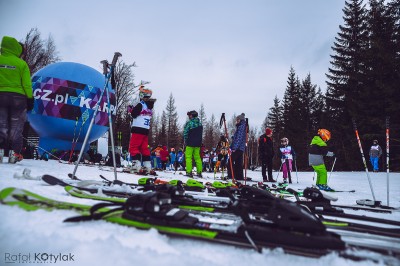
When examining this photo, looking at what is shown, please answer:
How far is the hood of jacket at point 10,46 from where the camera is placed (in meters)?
4.85

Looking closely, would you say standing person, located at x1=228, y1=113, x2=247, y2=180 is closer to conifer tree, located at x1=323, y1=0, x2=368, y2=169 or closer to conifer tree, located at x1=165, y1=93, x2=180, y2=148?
conifer tree, located at x1=323, y1=0, x2=368, y2=169

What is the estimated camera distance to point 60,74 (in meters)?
12.4

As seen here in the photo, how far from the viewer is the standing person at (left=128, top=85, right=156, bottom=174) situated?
716 centimetres

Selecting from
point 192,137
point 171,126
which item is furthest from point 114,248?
point 171,126

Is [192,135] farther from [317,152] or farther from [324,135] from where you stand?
[324,135]

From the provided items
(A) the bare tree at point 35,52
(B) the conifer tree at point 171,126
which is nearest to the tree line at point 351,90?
(A) the bare tree at point 35,52

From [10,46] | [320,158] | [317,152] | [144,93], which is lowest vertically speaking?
[320,158]

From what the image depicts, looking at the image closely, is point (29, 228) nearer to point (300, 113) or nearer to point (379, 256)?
point (379, 256)

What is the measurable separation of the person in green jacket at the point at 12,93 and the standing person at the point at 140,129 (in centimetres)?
262

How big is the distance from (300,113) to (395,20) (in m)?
18.3

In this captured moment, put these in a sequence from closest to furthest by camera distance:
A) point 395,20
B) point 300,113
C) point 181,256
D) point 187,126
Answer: point 181,256 → point 187,126 → point 395,20 → point 300,113

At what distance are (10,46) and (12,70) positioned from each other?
49 centimetres

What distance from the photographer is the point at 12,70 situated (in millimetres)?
4887

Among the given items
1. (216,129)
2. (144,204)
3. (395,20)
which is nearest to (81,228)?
(144,204)
